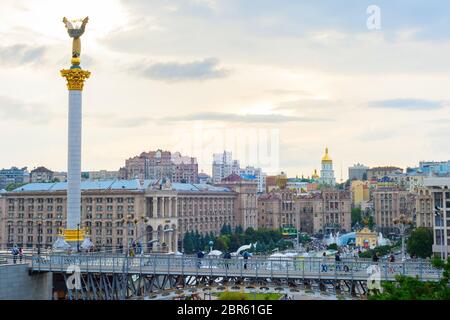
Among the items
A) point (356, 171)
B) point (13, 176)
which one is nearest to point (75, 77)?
point (13, 176)

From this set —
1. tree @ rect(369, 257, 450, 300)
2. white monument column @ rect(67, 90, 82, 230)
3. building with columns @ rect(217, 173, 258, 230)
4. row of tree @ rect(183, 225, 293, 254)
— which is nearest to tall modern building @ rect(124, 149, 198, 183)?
building with columns @ rect(217, 173, 258, 230)

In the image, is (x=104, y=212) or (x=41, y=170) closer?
(x=104, y=212)

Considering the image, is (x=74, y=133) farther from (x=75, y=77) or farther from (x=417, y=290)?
Answer: (x=417, y=290)

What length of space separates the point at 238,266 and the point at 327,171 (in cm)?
12973

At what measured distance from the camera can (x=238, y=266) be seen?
30672mm

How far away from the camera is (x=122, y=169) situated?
138 m

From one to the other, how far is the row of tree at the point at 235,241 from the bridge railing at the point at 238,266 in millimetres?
44215

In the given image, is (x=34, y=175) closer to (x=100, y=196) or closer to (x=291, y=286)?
(x=100, y=196)

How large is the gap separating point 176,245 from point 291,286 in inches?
2063

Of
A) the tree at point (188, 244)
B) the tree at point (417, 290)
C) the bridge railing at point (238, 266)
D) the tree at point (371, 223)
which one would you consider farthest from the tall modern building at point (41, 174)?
the tree at point (417, 290)

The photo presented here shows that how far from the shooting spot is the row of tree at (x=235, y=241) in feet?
275

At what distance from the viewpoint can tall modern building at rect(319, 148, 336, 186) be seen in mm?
155875

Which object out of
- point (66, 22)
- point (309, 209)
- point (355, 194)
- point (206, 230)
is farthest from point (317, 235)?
point (66, 22)

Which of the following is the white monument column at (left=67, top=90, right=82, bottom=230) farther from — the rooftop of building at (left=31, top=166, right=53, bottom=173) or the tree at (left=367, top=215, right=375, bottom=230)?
the rooftop of building at (left=31, top=166, right=53, bottom=173)
